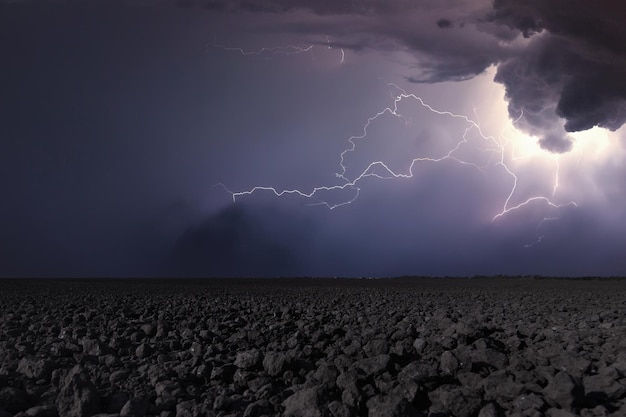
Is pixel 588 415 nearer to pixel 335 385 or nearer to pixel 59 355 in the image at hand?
pixel 335 385

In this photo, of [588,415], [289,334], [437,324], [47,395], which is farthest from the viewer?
[437,324]

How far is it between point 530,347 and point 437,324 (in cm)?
222

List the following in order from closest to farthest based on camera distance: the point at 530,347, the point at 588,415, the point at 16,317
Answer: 1. the point at 588,415
2. the point at 530,347
3. the point at 16,317

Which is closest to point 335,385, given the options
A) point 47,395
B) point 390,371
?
point 390,371

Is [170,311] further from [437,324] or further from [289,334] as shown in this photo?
[437,324]

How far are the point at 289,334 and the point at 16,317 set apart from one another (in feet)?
16.4

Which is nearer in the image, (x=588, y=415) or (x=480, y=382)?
(x=588, y=415)

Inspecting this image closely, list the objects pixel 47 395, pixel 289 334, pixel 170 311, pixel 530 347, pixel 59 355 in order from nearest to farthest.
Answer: pixel 47 395
pixel 59 355
pixel 530 347
pixel 289 334
pixel 170 311

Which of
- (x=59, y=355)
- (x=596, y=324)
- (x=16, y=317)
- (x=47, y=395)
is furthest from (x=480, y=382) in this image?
(x=16, y=317)

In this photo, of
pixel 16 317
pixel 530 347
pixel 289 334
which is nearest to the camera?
pixel 530 347

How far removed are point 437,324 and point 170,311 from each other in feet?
15.8

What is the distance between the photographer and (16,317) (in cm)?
960

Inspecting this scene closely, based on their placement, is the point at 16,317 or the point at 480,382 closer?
the point at 480,382

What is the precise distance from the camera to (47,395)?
14.9 feet
